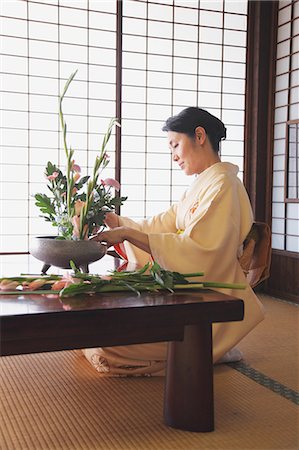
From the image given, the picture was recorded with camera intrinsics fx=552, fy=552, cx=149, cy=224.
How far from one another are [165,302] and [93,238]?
1.90ft

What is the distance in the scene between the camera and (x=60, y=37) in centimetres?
489

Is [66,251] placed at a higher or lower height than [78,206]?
lower

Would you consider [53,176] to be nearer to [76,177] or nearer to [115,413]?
[76,177]

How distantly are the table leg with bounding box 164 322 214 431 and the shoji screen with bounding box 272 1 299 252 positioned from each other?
324 cm

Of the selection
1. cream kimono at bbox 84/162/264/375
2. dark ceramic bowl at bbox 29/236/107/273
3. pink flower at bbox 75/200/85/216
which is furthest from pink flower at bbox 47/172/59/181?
cream kimono at bbox 84/162/264/375

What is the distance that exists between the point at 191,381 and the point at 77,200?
797 mm

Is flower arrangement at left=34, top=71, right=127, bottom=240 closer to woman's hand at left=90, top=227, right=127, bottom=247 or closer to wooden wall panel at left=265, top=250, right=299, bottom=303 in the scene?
woman's hand at left=90, top=227, right=127, bottom=247

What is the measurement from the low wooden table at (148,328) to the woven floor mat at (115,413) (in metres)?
0.11

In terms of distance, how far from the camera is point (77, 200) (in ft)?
7.01

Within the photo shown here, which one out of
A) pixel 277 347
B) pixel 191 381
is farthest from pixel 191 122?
pixel 277 347

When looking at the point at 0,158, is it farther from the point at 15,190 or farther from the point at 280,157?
the point at 280,157

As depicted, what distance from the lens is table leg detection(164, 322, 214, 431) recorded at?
6.24 ft

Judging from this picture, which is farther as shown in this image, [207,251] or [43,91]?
[43,91]

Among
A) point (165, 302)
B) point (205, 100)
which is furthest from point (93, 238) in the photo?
point (205, 100)
